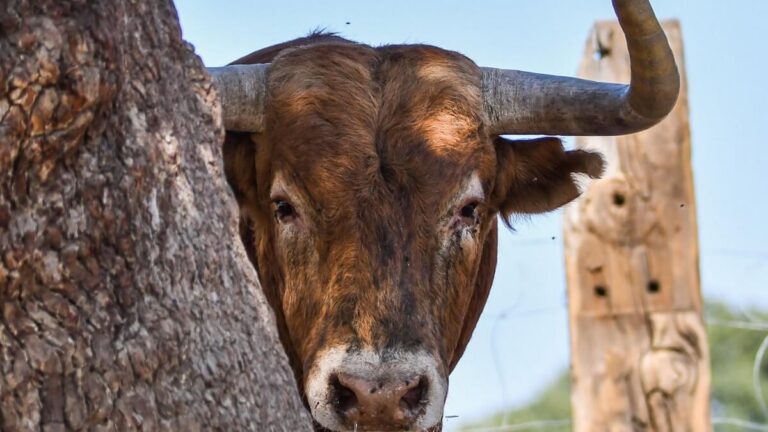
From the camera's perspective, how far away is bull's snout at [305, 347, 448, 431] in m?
4.54

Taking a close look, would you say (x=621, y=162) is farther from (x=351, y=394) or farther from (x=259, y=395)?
(x=259, y=395)

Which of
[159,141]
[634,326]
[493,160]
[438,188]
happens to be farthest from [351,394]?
[634,326]

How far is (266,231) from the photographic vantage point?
5746 millimetres

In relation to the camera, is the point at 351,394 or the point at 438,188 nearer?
the point at 351,394

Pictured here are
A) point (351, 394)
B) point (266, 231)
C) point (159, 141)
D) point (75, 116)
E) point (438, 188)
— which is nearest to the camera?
point (75, 116)

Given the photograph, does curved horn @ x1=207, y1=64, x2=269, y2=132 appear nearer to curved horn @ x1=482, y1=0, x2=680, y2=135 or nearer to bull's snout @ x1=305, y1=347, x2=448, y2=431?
curved horn @ x1=482, y1=0, x2=680, y2=135

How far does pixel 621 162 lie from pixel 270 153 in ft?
9.87

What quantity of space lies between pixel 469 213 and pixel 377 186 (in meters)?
0.45

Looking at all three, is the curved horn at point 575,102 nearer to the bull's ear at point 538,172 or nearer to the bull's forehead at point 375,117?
the bull's forehead at point 375,117

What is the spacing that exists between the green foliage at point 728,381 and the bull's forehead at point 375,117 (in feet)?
48.0

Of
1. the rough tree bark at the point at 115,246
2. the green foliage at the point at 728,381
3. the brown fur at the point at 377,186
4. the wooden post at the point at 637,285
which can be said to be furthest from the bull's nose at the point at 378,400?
the green foliage at the point at 728,381

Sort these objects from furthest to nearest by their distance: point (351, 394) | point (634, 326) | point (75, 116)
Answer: point (634, 326)
point (351, 394)
point (75, 116)

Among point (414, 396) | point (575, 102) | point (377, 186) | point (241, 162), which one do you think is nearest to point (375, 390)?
point (414, 396)

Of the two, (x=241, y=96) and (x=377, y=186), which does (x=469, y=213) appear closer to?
(x=377, y=186)
